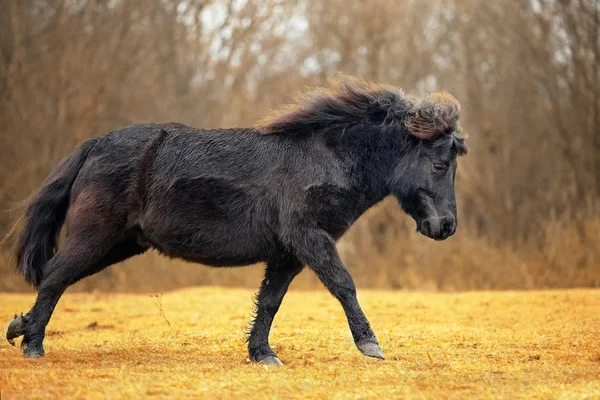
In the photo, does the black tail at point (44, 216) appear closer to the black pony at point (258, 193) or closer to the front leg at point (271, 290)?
the black pony at point (258, 193)

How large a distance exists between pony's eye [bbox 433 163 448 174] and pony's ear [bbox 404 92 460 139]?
27cm

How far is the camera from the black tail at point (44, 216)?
8367 mm

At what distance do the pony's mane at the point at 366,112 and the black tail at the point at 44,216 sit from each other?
1.80 metres

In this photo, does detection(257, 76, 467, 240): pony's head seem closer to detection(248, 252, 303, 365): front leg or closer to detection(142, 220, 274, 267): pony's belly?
detection(142, 220, 274, 267): pony's belly

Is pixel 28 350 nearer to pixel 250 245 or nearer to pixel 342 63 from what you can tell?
pixel 250 245

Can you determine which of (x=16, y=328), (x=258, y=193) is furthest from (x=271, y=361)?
(x=16, y=328)

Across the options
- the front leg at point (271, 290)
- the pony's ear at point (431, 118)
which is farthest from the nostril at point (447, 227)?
the front leg at point (271, 290)

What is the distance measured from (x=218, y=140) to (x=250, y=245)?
41.7 inches

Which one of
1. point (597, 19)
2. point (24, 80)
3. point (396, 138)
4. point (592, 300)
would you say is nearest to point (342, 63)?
point (597, 19)

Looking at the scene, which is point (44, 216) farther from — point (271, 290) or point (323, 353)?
point (323, 353)

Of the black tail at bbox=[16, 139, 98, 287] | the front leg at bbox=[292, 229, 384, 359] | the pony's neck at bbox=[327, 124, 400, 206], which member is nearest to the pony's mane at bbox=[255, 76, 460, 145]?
the pony's neck at bbox=[327, 124, 400, 206]

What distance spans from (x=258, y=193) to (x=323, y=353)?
5.46 feet

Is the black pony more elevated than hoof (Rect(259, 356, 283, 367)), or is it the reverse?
the black pony

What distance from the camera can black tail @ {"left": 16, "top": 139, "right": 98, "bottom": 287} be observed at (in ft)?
27.5
